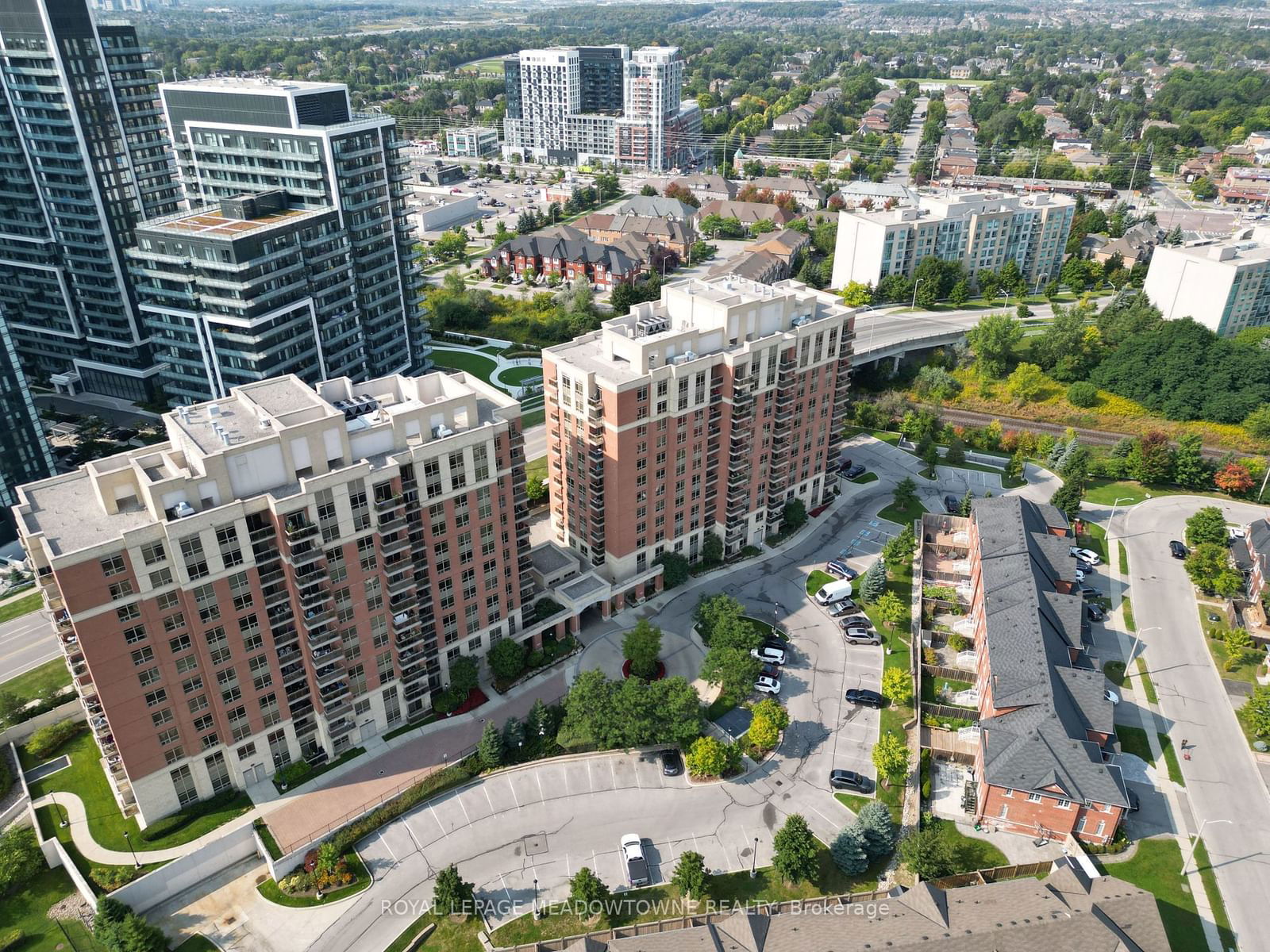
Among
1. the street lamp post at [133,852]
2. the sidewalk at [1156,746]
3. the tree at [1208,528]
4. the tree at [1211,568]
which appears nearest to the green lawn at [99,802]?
the street lamp post at [133,852]

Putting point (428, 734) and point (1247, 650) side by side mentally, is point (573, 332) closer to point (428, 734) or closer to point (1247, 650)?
point (428, 734)

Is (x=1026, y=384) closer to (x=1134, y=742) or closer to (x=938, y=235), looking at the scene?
(x=938, y=235)

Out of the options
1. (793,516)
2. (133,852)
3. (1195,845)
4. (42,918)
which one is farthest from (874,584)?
(42,918)

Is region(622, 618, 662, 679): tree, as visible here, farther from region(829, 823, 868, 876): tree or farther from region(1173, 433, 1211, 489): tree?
region(1173, 433, 1211, 489): tree

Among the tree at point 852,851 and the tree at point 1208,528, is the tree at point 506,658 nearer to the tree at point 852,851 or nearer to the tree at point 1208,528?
the tree at point 852,851

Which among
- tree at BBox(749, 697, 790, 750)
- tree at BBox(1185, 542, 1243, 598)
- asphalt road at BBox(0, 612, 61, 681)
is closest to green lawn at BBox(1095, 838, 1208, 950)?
tree at BBox(749, 697, 790, 750)

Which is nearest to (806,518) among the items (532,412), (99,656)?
(532,412)
